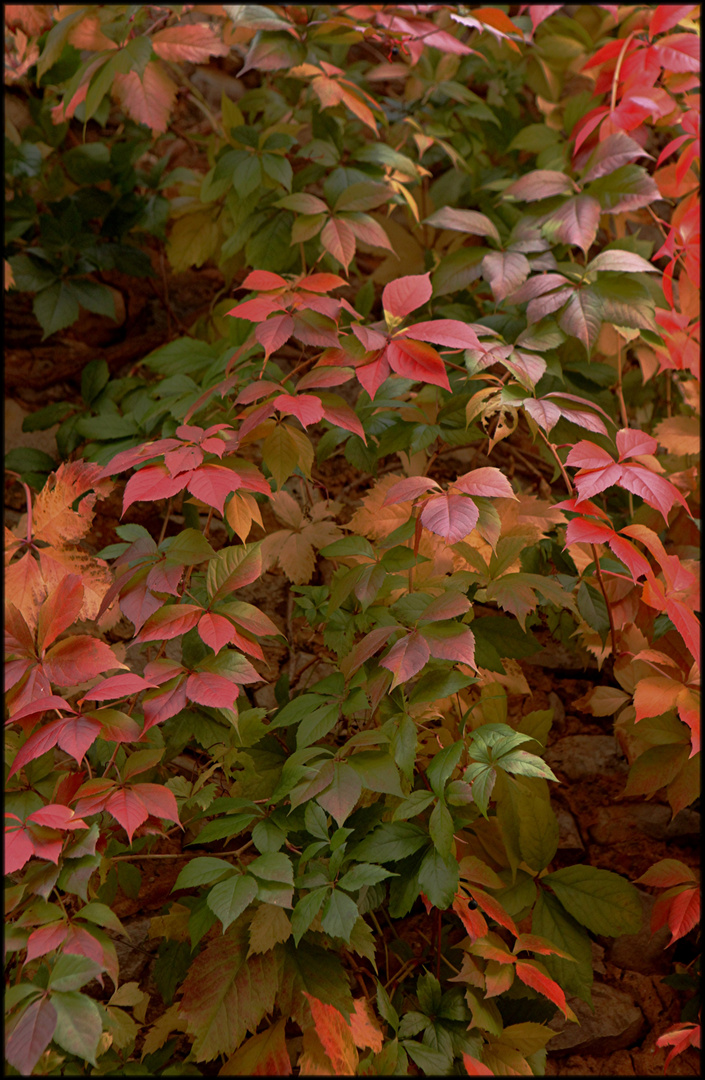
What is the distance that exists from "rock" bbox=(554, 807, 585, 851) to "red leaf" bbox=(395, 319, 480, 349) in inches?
31.6

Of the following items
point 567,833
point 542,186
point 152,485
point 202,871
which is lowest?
point 567,833

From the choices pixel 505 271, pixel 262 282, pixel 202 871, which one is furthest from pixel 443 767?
pixel 505 271

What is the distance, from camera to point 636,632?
1.18m

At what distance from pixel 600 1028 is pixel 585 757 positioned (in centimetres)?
40

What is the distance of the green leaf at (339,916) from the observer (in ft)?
2.68

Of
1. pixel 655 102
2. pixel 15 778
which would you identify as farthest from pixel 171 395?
pixel 655 102

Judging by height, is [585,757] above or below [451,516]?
below

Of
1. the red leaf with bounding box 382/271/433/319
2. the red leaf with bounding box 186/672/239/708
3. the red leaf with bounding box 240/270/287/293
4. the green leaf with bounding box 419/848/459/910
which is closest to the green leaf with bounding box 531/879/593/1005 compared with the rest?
the green leaf with bounding box 419/848/459/910

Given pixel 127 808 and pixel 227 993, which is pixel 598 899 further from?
pixel 127 808

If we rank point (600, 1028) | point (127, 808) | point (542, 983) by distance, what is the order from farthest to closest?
point (600, 1028)
point (542, 983)
point (127, 808)

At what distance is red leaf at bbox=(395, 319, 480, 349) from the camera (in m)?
0.94

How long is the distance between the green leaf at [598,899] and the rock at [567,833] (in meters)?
0.18

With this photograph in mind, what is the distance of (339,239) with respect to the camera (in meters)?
1.21

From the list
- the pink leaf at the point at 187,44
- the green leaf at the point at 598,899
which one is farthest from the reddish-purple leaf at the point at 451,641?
the pink leaf at the point at 187,44
